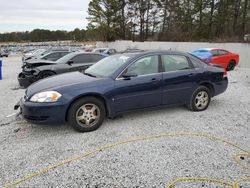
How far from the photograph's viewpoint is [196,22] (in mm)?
27281

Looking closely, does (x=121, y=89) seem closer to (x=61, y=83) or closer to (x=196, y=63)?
(x=61, y=83)

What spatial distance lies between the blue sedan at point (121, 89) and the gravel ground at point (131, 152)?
0.34 meters

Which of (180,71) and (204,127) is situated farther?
(180,71)

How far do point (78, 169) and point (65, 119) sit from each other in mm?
1138

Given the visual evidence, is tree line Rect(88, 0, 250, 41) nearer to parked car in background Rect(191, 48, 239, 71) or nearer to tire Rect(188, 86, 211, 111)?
parked car in background Rect(191, 48, 239, 71)

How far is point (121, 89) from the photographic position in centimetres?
372

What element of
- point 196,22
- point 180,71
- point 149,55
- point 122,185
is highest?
point 196,22

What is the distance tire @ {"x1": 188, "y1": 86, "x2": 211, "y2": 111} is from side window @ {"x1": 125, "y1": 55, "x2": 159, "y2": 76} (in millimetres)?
1219

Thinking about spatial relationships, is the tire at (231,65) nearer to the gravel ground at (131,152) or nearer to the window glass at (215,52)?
the window glass at (215,52)

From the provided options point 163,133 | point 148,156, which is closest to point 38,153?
point 148,156

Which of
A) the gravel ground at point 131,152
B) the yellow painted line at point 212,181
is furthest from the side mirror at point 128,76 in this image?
the yellow painted line at point 212,181

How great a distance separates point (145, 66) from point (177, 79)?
790 millimetres

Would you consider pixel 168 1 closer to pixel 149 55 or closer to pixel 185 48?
pixel 185 48

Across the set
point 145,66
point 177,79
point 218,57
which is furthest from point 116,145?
point 218,57
